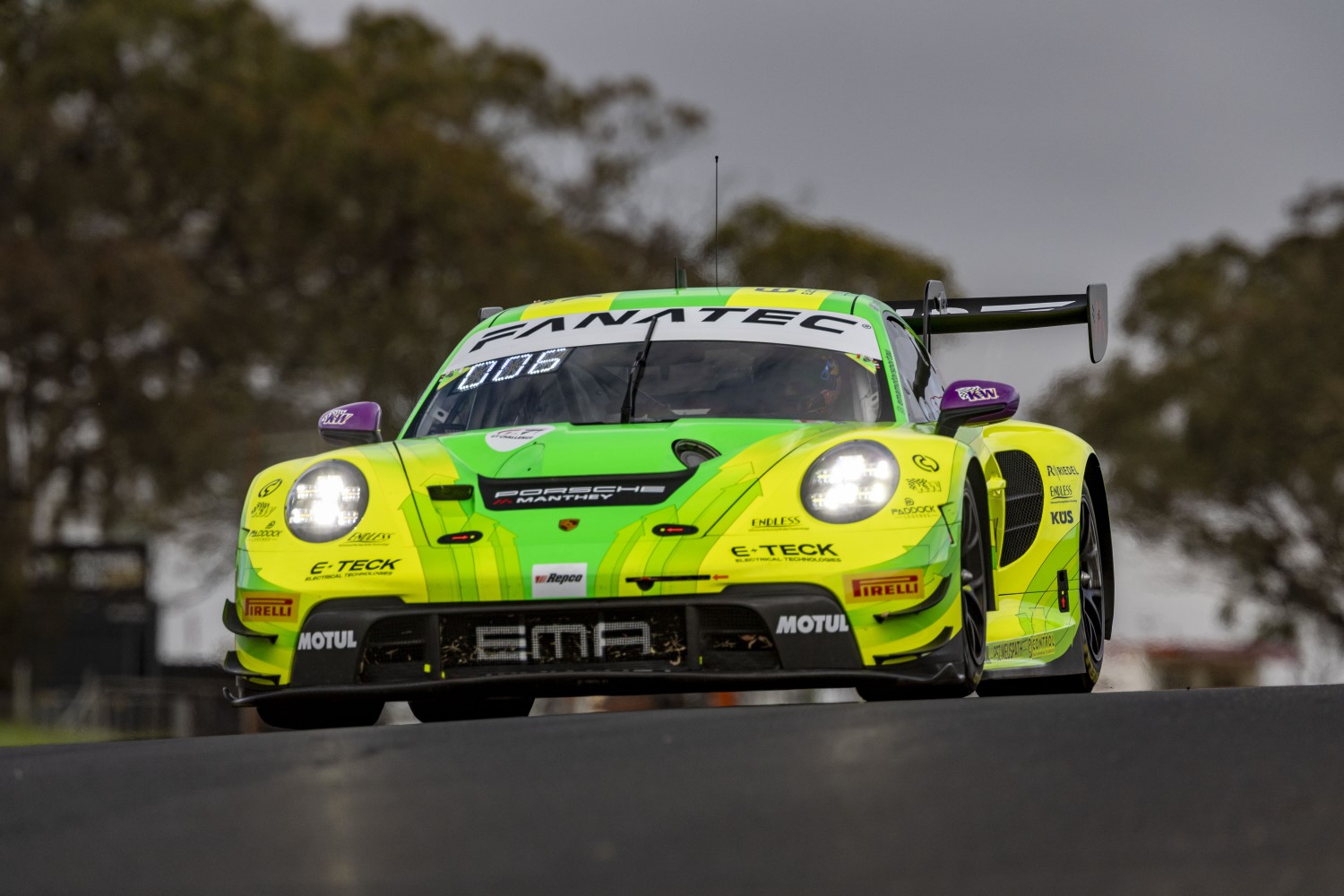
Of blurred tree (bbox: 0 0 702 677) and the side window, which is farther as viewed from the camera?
blurred tree (bbox: 0 0 702 677)

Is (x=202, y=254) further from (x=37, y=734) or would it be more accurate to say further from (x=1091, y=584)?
(x=1091, y=584)

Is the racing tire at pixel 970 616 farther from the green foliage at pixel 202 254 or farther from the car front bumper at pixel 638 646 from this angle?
the green foliage at pixel 202 254

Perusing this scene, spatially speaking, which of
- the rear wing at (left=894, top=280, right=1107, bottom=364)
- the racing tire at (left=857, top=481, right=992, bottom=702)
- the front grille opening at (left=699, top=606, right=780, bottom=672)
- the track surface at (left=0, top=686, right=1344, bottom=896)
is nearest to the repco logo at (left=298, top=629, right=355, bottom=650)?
the track surface at (left=0, top=686, right=1344, bottom=896)

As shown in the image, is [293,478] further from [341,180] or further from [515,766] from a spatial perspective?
[341,180]

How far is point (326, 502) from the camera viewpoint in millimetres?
6777

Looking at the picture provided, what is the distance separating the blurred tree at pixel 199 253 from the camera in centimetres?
3328

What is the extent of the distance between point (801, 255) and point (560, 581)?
3766cm

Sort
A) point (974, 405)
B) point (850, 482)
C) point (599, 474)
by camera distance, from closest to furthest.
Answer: point (850, 482)
point (599, 474)
point (974, 405)

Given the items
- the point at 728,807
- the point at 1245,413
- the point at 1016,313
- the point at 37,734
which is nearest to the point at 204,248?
the point at 37,734

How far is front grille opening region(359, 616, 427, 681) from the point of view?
6.46m

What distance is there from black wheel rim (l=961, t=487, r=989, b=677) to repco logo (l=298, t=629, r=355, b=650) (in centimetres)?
176

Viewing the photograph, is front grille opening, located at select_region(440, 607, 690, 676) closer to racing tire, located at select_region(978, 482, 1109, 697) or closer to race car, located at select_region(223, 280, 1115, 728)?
race car, located at select_region(223, 280, 1115, 728)

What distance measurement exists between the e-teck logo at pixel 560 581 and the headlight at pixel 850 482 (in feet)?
2.17

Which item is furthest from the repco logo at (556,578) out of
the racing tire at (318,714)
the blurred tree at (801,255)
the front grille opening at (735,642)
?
the blurred tree at (801,255)
